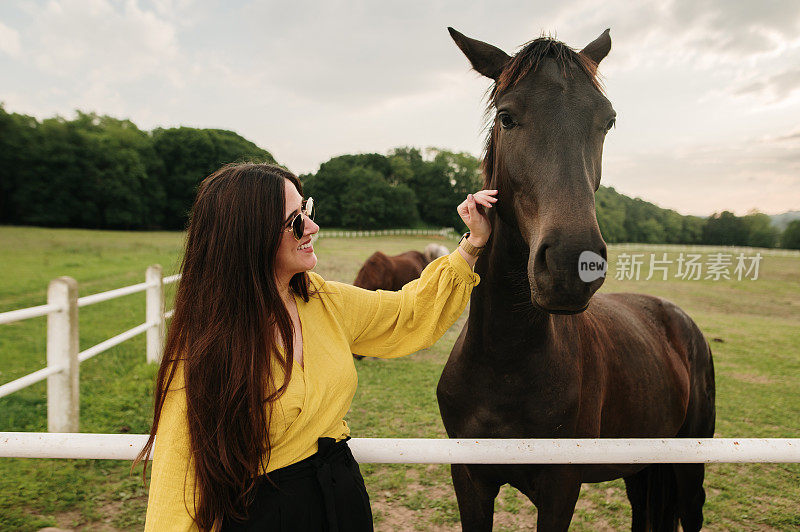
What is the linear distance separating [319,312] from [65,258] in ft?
68.6

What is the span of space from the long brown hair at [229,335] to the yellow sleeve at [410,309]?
0.32m

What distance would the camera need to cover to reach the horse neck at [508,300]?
1738mm

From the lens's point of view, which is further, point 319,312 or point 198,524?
point 319,312

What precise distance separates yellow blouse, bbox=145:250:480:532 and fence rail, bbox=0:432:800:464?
208 millimetres

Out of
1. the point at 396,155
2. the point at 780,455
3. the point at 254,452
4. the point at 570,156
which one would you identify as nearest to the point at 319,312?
the point at 254,452

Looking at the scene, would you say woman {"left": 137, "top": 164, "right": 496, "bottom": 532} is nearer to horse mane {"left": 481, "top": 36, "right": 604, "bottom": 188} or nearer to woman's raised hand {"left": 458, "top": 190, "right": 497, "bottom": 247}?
woman's raised hand {"left": 458, "top": 190, "right": 497, "bottom": 247}

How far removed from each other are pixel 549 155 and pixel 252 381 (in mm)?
1082

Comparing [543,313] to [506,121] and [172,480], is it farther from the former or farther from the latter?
[172,480]

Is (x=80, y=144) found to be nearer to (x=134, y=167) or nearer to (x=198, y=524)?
(x=134, y=167)

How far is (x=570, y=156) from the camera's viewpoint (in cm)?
141

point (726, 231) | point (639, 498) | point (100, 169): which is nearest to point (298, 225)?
Answer: point (639, 498)

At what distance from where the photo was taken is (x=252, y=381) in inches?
47.1

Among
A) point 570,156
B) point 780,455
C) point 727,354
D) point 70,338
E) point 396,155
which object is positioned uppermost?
point 396,155

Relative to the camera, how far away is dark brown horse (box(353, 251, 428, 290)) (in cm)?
887
